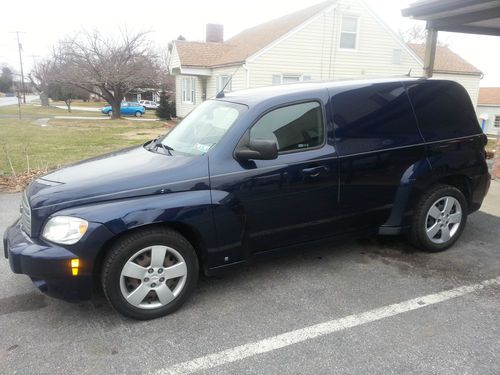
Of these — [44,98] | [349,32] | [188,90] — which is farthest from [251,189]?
[44,98]

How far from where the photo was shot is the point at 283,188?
3.58 meters

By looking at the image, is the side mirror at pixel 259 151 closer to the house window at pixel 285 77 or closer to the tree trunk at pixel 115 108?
the house window at pixel 285 77

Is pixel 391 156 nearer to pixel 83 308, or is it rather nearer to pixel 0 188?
pixel 83 308

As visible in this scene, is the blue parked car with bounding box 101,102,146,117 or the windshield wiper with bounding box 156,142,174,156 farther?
the blue parked car with bounding box 101,102,146,117

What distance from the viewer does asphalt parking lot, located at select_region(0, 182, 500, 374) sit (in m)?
2.76

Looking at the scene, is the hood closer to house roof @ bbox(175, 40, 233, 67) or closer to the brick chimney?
house roof @ bbox(175, 40, 233, 67)

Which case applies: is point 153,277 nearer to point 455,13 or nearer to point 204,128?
point 204,128

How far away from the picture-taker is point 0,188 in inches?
296

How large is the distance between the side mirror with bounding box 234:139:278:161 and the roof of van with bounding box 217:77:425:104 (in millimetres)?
535

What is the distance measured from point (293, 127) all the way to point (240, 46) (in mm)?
19262

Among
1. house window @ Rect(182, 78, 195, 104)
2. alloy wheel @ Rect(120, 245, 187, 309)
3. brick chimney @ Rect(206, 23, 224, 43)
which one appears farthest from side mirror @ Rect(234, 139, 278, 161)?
brick chimney @ Rect(206, 23, 224, 43)

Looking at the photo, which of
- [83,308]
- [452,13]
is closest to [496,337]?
[83,308]

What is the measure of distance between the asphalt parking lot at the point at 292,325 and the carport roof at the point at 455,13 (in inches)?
173

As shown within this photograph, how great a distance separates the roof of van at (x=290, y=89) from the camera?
12.5ft
